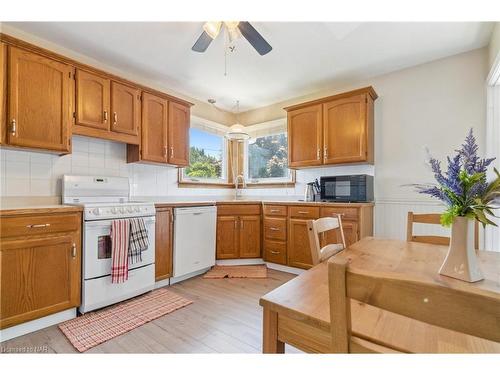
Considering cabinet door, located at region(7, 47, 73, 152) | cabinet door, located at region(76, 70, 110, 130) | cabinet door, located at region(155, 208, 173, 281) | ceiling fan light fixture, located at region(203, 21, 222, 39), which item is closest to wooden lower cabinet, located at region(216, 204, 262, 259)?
cabinet door, located at region(155, 208, 173, 281)

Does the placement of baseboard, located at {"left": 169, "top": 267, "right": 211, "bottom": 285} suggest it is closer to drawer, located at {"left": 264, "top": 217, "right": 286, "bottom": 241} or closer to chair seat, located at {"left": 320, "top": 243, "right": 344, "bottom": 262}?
drawer, located at {"left": 264, "top": 217, "right": 286, "bottom": 241}

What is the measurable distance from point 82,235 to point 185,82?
230 cm

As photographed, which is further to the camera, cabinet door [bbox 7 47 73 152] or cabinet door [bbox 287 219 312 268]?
cabinet door [bbox 287 219 312 268]

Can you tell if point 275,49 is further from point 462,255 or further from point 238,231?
point 462,255

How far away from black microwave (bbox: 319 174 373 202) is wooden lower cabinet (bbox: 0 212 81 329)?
8.63 feet

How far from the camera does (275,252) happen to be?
3.42 meters

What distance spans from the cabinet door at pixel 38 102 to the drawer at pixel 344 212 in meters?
2.74

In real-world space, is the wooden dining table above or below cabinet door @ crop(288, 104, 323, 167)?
below

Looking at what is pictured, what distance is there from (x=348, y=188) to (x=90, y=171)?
2.91 metres

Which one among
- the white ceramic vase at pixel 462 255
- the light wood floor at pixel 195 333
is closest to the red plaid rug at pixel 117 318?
the light wood floor at pixel 195 333

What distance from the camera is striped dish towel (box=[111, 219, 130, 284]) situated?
2.25m

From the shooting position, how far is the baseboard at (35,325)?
1.78m

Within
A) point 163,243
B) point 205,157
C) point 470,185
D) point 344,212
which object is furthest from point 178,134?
point 470,185

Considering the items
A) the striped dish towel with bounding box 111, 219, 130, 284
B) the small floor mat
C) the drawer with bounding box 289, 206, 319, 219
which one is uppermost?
the drawer with bounding box 289, 206, 319, 219
